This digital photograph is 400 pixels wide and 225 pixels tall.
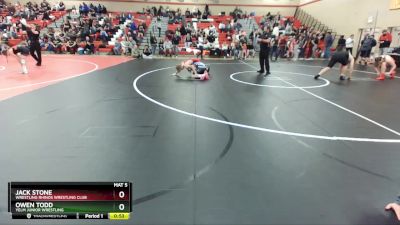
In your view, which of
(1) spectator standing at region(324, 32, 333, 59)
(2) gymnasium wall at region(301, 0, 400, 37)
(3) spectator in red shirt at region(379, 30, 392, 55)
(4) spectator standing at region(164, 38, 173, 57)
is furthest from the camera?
(4) spectator standing at region(164, 38, 173, 57)

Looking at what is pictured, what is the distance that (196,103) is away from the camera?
6176mm

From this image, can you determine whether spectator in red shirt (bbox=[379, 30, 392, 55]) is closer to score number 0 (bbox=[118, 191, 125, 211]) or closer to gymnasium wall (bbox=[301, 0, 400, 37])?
gymnasium wall (bbox=[301, 0, 400, 37])

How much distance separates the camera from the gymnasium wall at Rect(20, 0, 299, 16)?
86.5 feet

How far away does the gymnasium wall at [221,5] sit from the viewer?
2638cm

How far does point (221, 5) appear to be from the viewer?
88.5ft

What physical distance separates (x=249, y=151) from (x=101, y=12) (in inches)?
953

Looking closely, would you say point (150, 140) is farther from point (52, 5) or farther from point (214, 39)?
point (52, 5)

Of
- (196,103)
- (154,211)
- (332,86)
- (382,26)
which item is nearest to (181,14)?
(382,26)
